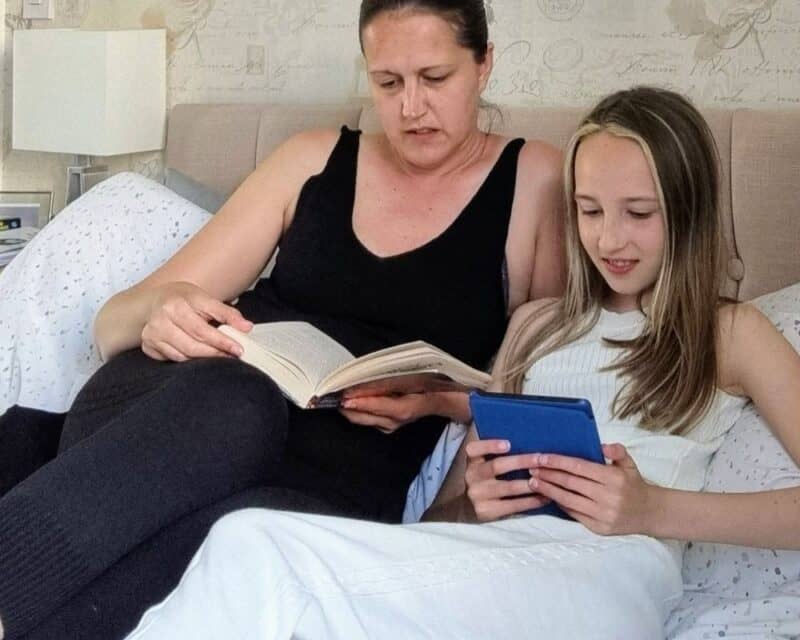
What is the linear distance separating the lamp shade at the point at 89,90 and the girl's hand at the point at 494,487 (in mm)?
1377

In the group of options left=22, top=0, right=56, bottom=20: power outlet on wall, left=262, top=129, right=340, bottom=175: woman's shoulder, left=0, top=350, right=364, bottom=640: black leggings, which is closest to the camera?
left=0, top=350, right=364, bottom=640: black leggings

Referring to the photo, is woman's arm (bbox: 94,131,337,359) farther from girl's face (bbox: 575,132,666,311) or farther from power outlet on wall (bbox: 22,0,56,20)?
power outlet on wall (bbox: 22,0,56,20)

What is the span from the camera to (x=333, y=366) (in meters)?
1.33

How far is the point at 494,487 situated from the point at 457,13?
2.15ft

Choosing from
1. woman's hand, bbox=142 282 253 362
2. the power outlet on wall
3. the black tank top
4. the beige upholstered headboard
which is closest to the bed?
the beige upholstered headboard

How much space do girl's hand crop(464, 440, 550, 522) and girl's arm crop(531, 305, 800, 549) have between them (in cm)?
3

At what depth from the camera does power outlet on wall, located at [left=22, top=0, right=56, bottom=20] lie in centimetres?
264

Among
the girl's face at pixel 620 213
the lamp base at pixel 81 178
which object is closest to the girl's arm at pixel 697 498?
the girl's face at pixel 620 213

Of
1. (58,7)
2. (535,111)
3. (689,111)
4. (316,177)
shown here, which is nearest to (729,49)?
(535,111)

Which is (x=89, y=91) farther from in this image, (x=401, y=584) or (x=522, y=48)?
(x=401, y=584)

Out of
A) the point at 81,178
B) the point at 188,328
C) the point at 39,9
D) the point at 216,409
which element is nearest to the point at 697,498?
the point at 216,409

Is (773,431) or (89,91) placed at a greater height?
(89,91)

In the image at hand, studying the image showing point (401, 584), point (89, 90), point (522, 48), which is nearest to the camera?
point (401, 584)

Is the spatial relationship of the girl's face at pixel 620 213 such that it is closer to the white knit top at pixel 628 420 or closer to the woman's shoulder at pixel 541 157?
the white knit top at pixel 628 420
